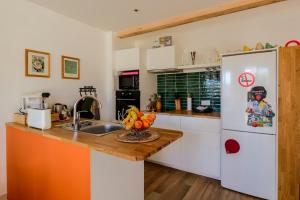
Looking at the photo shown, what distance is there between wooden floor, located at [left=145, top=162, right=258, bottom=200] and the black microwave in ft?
4.47

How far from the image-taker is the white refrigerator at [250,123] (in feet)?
6.16

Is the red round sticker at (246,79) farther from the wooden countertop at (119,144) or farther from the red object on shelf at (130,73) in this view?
the red object on shelf at (130,73)

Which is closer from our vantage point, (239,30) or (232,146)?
(232,146)

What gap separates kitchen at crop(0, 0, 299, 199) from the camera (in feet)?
6.38

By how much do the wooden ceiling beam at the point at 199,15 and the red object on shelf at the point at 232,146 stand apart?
1.60 meters

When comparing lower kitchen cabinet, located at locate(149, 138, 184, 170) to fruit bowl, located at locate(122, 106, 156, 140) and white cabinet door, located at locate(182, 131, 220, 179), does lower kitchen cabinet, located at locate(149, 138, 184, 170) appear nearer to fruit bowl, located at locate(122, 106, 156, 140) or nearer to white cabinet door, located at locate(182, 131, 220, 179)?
white cabinet door, located at locate(182, 131, 220, 179)

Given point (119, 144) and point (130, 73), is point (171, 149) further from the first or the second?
point (119, 144)

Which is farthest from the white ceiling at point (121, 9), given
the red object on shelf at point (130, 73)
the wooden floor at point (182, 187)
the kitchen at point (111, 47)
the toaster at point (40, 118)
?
the wooden floor at point (182, 187)

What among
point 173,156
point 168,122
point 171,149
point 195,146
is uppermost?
point 168,122

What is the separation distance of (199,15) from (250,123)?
1506 mm

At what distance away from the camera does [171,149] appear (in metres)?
2.63

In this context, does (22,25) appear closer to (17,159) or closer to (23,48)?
(23,48)

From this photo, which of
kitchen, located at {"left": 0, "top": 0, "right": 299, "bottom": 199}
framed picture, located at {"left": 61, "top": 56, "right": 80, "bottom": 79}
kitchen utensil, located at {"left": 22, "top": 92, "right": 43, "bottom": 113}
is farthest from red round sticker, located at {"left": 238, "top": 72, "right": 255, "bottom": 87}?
kitchen utensil, located at {"left": 22, "top": 92, "right": 43, "bottom": 113}

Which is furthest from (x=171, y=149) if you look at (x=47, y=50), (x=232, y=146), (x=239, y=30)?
(x=47, y=50)
